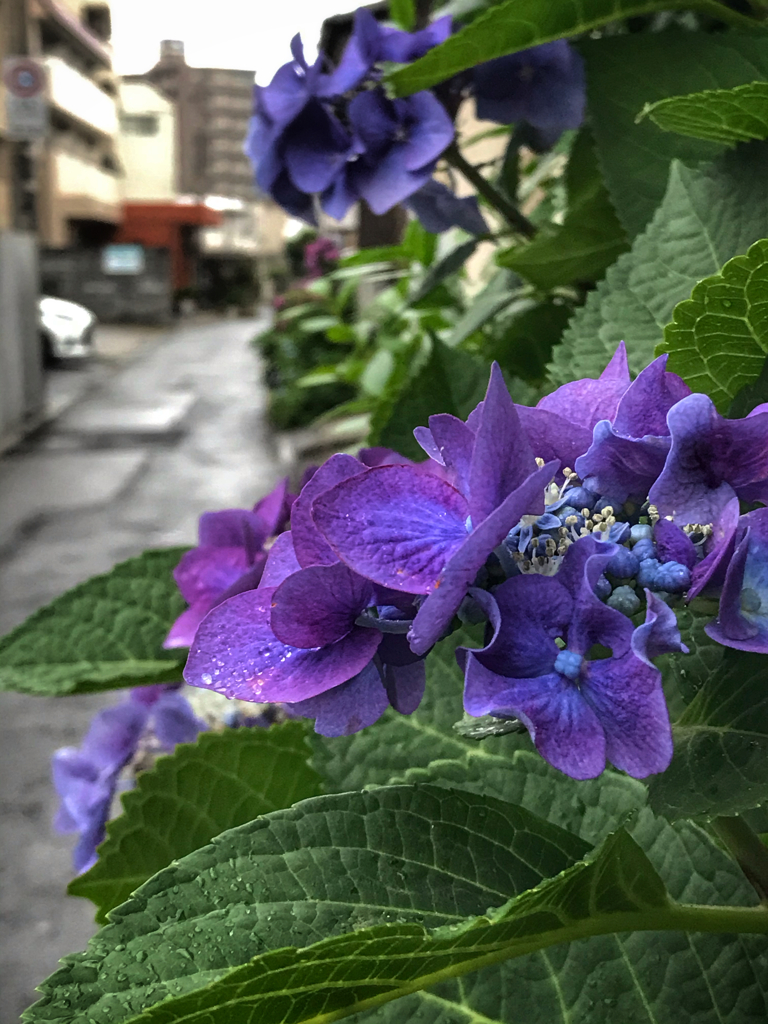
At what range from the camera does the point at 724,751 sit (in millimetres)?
231

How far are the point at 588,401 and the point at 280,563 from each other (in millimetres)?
90

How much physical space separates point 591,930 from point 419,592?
12 cm

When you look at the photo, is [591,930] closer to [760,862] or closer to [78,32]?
[760,862]

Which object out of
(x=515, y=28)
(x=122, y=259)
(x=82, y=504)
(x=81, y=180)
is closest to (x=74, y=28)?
(x=81, y=180)

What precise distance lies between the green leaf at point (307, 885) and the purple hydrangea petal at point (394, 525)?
0.10m

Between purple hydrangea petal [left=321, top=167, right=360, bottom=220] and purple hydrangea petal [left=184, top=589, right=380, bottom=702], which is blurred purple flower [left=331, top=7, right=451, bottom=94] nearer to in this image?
purple hydrangea petal [left=321, top=167, right=360, bottom=220]

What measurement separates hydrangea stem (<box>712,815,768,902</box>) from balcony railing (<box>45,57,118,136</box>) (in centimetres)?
1415

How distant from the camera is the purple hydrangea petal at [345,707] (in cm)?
22

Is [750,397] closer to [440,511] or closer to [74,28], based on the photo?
[440,511]

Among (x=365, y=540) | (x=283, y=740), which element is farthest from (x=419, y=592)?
(x=283, y=740)

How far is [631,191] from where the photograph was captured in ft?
1.44

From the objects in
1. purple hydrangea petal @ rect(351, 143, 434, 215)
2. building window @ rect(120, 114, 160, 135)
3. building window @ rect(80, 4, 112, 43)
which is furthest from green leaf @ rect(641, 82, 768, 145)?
building window @ rect(120, 114, 160, 135)

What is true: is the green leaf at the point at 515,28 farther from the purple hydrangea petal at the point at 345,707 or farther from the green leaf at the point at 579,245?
the purple hydrangea petal at the point at 345,707

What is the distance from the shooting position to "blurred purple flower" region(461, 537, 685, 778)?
0.62ft
